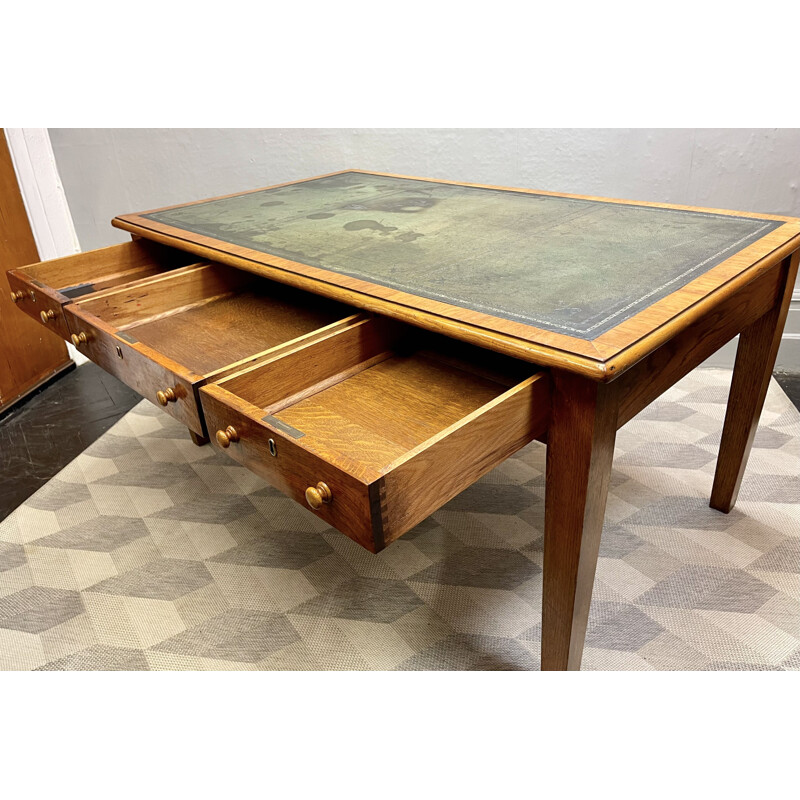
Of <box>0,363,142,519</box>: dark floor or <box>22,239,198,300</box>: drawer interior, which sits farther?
<box>0,363,142,519</box>: dark floor

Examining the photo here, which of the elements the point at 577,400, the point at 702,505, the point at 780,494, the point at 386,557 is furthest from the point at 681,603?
the point at 577,400

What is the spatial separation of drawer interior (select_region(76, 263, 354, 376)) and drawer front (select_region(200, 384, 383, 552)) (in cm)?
36

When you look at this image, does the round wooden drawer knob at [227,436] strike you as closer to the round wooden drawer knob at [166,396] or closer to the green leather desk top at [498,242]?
the round wooden drawer knob at [166,396]

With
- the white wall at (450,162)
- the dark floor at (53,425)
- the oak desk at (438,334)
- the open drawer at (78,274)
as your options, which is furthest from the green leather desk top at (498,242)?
the dark floor at (53,425)

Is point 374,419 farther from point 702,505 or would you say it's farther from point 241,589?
point 702,505

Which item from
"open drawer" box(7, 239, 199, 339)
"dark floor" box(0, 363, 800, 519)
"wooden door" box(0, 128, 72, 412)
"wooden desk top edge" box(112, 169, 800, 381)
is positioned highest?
"wooden desk top edge" box(112, 169, 800, 381)

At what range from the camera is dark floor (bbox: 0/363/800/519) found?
203 centimetres

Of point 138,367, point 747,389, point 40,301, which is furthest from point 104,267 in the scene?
point 747,389

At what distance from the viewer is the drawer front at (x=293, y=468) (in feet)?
2.70

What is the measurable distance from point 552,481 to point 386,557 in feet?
2.25

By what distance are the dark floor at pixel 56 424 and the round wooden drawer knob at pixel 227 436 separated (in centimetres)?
118

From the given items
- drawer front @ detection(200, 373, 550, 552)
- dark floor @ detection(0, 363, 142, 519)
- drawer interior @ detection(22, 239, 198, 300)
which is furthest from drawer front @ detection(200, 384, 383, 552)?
dark floor @ detection(0, 363, 142, 519)

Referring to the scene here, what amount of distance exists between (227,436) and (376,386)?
0.32 metres

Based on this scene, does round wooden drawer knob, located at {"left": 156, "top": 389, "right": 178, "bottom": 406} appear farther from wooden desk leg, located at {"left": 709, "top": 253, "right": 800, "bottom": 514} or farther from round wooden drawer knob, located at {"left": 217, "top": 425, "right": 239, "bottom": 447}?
wooden desk leg, located at {"left": 709, "top": 253, "right": 800, "bottom": 514}
